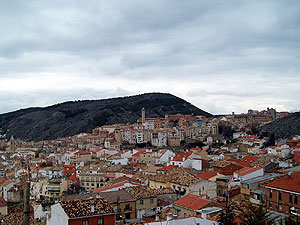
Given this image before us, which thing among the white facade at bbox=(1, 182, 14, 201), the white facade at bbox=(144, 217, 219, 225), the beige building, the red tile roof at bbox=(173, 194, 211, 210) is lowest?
the white facade at bbox=(1, 182, 14, 201)

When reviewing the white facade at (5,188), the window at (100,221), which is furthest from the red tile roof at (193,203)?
the white facade at (5,188)

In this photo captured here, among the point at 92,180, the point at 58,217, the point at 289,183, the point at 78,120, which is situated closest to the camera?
the point at 58,217

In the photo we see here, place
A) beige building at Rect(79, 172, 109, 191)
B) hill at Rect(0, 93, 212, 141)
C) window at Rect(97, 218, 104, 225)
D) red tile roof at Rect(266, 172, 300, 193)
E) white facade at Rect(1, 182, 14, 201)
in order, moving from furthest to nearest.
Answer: hill at Rect(0, 93, 212, 141), white facade at Rect(1, 182, 14, 201), beige building at Rect(79, 172, 109, 191), red tile roof at Rect(266, 172, 300, 193), window at Rect(97, 218, 104, 225)

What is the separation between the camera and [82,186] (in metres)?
45.8

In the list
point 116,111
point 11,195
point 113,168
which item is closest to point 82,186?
point 113,168

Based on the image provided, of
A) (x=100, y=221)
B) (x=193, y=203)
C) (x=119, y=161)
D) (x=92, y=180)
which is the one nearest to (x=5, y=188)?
(x=92, y=180)

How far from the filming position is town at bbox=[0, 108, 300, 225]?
721 inches

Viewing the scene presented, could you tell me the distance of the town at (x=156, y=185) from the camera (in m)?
18.3

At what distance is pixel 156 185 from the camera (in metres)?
34.6

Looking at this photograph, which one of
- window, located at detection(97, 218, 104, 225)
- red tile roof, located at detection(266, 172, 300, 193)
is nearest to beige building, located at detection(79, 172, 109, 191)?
window, located at detection(97, 218, 104, 225)

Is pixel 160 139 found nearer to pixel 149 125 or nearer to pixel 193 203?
pixel 149 125

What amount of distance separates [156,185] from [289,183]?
630 inches

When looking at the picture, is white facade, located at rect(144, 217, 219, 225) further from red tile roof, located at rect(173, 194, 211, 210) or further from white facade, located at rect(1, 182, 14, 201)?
white facade, located at rect(1, 182, 14, 201)

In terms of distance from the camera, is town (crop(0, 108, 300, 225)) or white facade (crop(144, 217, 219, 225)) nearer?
white facade (crop(144, 217, 219, 225))
